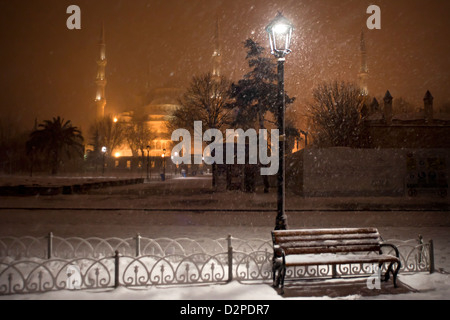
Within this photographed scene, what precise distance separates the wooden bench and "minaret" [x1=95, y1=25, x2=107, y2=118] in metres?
96.8

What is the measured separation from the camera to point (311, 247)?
664 cm

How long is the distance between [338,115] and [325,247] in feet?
159

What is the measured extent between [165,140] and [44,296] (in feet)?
330

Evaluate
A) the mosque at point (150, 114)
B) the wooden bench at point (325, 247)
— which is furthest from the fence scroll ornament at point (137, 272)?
the mosque at point (150, 114)

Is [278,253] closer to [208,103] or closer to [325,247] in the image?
[325,247]

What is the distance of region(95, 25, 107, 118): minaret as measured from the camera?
316 ft

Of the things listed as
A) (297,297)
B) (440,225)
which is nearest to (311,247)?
(297,297)

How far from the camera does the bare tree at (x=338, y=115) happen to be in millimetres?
51531

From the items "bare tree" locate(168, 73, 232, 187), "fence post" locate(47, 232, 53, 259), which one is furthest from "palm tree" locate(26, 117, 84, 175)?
"fence post" locate(47, 232, 53, 259)

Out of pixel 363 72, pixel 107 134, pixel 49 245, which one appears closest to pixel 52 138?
pixel 107 134

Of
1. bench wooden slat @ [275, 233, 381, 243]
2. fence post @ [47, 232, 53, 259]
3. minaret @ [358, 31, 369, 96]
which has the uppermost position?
minaret @ [358, 31, 369, 96]

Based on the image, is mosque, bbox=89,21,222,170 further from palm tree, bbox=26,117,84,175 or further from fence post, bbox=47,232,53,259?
fence post, bbox=47,232,53,259

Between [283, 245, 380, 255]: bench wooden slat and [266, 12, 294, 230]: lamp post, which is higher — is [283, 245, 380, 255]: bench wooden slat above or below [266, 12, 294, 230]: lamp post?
below
